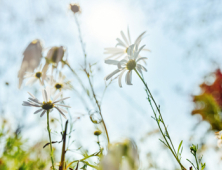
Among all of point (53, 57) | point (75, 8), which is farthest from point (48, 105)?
point (75, 8)

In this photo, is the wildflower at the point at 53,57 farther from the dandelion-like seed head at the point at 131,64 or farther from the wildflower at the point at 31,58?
the dandelion-like seed head at the point at 131,64

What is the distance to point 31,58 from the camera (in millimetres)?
278

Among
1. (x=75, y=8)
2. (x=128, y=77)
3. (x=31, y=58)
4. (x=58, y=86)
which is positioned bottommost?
(x=31, y=58)

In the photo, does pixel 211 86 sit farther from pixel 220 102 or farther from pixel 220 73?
pixel 220 102

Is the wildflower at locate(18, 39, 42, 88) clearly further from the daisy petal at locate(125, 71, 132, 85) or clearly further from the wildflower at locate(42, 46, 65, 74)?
the daisy petal at locate(125, 71, 132, 85)

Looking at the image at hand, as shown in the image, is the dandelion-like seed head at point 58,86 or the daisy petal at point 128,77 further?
the dandelion-like seed head at point 58,86

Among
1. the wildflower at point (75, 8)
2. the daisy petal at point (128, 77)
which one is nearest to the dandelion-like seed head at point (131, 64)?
the daisy petal at point (128, 77)

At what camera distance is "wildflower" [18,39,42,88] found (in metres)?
0.26

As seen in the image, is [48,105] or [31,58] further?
[48,105]

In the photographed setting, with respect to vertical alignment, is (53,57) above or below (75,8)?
below

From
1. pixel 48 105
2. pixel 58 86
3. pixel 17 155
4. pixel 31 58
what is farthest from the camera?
pixel 58 86

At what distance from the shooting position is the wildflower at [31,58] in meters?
0.26

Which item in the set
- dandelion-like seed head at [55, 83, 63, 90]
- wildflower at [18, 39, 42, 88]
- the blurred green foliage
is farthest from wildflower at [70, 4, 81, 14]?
the blurred green foliage

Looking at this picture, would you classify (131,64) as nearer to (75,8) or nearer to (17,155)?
(75,8)
